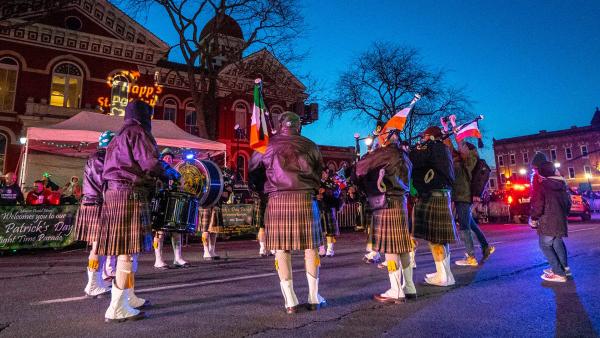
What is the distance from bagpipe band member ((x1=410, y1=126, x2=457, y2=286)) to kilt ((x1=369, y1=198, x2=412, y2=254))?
99cm

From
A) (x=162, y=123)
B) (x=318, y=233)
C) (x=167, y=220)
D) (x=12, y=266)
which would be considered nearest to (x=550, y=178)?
(x=318, y=233)

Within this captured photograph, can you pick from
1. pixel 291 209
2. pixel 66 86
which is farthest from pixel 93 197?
pixel 66 86

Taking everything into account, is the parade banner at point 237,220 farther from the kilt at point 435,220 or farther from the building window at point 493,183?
the building window at point 493,183

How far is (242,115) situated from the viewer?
31078mm

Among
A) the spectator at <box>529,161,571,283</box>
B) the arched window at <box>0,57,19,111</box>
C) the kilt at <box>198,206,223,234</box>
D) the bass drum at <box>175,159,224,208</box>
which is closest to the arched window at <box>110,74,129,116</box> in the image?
the arched window at <box>0,57,19,111</box>

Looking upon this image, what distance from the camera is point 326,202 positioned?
7.63 meters

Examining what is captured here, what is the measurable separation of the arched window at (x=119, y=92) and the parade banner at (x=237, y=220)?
14648 mm

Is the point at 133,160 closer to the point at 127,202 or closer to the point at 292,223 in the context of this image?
the point at 127,202

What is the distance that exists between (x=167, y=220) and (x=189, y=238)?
25.5ft

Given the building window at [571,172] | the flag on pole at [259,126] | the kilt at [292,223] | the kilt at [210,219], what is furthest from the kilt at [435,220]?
the building window at [571,172]

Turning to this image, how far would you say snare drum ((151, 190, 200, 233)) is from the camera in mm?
4348

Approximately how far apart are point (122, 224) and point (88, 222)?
1.96 m

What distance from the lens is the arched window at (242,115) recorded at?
3070 cm

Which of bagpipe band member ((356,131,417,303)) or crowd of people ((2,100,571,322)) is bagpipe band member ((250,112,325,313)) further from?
bagpipe band member ((356,131,417,303))
